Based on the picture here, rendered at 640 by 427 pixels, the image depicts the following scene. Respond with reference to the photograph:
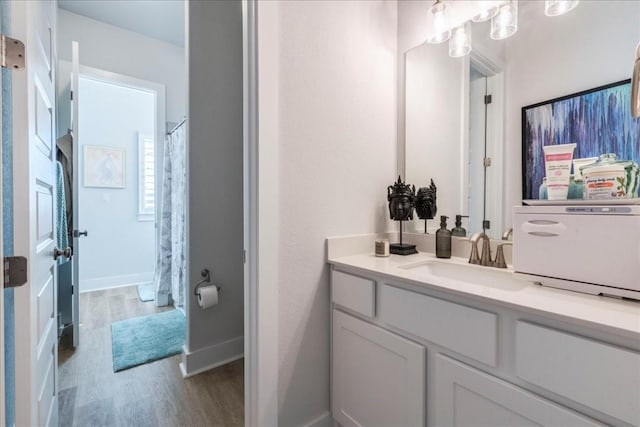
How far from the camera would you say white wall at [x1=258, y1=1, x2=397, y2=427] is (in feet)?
3.94

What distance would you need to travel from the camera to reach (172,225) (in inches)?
111

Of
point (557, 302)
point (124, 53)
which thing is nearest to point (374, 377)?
point (557, 302)

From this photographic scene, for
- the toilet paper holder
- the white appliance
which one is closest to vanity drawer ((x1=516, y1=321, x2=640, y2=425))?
the white appliance

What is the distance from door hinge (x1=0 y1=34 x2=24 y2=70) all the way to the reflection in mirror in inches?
62.3

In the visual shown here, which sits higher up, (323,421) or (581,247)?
(581,247)

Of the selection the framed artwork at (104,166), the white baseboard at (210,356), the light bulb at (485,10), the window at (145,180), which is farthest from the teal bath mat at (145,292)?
the light bulb at (485,10)

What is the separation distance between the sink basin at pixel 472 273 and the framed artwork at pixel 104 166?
3920mm

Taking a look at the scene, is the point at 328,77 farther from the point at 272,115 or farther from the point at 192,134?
the point at 192,134

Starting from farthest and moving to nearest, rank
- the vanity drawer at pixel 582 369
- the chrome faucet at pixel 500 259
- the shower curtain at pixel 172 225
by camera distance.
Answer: the shower curtain at pixel 172 225 → the chrome faucet at pixel 500 259 → the vanity drawer at pixel 582 369

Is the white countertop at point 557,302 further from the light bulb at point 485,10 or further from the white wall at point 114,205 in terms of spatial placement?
the white wall at point 114,205

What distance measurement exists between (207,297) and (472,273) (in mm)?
1508

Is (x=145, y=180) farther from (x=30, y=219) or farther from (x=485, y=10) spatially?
(x=485, y=10)

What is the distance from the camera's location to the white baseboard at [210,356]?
1.81 meters

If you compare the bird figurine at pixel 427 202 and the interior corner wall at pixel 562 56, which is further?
the bird figurine at pixel 427 202
